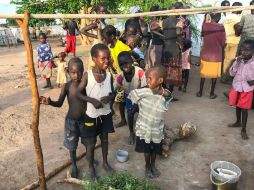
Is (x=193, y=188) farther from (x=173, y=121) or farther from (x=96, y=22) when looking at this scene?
(x=96, y=22)

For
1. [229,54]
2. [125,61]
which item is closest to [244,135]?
[125,61]

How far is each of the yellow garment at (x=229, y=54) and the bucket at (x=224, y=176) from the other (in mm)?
5143

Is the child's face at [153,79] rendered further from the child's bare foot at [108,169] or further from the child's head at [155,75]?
the child's bare foot at [108,169]

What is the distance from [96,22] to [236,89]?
2.68 m

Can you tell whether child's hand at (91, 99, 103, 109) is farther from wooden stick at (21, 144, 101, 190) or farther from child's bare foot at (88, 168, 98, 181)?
wooden stick at (21, 144, 101, 190)

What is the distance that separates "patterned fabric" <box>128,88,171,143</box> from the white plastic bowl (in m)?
0.67

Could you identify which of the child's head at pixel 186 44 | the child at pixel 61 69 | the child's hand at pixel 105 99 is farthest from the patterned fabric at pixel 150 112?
the child at pixel 61 69

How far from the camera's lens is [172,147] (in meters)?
4.62

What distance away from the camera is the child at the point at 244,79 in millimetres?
4605

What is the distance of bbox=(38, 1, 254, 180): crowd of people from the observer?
3455mm

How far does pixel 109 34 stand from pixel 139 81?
3.37ft

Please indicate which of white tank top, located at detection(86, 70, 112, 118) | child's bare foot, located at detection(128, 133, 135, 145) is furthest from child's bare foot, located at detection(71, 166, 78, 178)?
child's bare foot, located at detection(128, 133, 135, 145)

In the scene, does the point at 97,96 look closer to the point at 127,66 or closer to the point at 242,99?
the point at 127,66

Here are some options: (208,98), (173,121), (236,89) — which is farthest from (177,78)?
(236,89)
